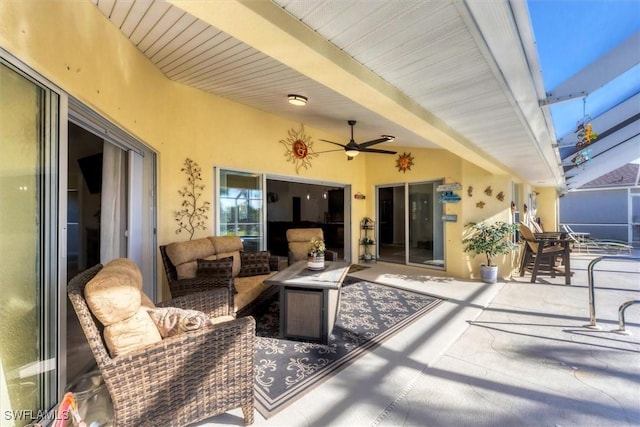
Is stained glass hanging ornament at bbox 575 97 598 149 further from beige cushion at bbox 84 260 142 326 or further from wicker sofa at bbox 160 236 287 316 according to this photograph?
beige cushion at bbox 84 260 142 326

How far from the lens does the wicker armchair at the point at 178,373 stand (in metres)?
1.36

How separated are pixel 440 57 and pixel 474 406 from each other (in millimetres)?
2377

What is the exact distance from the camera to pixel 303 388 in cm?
195

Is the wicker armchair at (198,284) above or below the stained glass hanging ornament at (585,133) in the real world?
below

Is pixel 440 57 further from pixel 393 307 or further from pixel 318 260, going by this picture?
pixel 393 307

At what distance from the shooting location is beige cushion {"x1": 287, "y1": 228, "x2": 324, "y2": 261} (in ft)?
15.2

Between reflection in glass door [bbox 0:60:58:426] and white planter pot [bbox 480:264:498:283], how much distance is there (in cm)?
586

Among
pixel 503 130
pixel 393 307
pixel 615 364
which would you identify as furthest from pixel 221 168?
pixel 615 364

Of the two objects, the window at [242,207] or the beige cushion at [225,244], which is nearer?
the beige cushion at [225,244]

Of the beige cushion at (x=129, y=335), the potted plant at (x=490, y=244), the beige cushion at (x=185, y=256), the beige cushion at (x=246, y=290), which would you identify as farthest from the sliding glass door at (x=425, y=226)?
the beige cushion at (x=129, y=335)

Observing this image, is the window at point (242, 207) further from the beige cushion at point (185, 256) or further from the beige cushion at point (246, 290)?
the beige cushion at point (246, 290)

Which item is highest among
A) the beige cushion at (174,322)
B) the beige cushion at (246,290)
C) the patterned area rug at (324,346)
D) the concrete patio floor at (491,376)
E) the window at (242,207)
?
the window at (242,207)

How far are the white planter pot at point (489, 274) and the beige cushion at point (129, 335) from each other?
5402mm

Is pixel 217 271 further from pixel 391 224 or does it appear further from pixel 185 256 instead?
pixel 391 224
